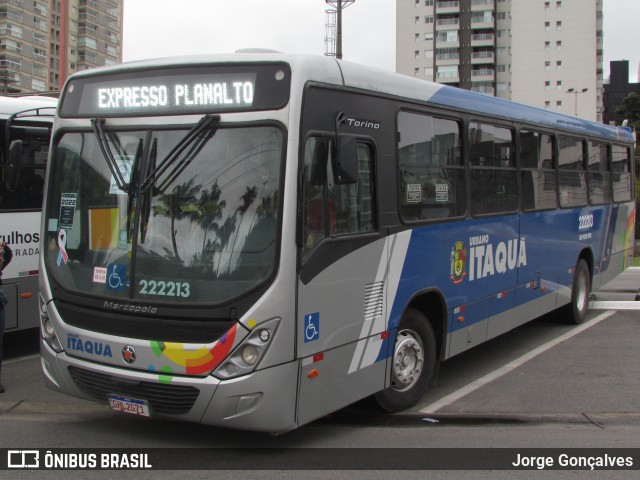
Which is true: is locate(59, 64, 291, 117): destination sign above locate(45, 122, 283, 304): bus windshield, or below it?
above

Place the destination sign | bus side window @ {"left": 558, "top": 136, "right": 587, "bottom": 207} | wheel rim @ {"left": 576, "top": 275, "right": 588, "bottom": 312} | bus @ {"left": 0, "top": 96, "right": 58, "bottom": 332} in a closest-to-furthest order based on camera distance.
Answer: the destination sign
bus @ {"left": 0, "top": 96, "right": 58, "bottom": 332}
bus side window @ {"left": 558, "top": 136, "right": 587, "bottom": 207}
wheel rim @ {"left": 576, "top": 275, "right": 588, "bottom": 312}

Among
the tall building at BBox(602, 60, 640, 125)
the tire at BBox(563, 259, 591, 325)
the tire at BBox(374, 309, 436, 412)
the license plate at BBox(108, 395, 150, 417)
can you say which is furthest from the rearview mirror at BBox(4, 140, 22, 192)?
the tall building at BBox(602, 60, 640, 125)

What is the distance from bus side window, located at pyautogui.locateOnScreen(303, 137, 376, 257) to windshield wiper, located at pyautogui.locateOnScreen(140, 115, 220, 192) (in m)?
0.73

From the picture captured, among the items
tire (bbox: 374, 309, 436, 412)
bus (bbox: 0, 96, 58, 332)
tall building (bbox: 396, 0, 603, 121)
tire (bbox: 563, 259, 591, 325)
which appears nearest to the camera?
tire (bbox: 374, 309, 436, 412)

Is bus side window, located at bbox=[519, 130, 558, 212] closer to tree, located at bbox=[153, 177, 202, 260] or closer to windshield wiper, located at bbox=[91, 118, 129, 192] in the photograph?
tree, located at bbox=[153, 177, 202, 260]

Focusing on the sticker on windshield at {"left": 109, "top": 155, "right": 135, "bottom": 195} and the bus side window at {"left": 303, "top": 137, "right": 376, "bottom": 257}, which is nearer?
the bus side window at {"left": 303, "top": 137, "right": 376, "bottom": 257}

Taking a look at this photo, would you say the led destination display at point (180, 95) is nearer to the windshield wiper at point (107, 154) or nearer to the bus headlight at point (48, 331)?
the windshield wiper at point (107, 154)

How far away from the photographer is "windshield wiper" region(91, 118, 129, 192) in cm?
516

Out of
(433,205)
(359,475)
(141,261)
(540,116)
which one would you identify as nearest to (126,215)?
(141,261)

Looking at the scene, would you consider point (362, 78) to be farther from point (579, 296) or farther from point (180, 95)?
point (579, 296)

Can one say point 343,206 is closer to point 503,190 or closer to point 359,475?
point 359,475

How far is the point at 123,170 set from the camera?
5176mm

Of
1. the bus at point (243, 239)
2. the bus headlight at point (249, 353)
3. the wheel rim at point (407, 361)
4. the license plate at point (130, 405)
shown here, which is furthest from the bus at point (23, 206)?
the wheel rim at point (407, 361)

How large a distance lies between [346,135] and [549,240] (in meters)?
5.29
